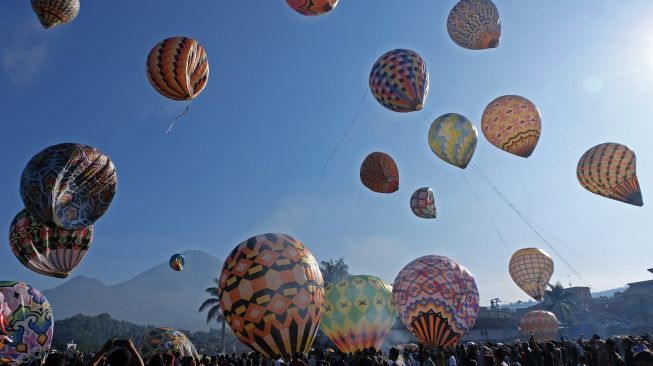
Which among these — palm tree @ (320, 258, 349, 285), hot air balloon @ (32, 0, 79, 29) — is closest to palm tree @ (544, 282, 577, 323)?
palm tree @ (320, 258, 349, 285)

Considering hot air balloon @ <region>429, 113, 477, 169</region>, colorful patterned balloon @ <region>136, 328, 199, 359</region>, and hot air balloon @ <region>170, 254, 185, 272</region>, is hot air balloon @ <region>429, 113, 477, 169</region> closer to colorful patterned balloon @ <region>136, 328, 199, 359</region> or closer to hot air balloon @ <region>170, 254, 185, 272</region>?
colorful patterned balloon @ <region>136, 328, 199, 359</region>

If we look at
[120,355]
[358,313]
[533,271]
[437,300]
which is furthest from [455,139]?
[120,355]

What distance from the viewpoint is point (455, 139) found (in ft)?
67.7

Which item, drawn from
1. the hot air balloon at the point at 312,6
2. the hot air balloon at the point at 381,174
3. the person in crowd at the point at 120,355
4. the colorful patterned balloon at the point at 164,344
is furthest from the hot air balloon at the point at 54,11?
the person in crowd at the point at 120,355

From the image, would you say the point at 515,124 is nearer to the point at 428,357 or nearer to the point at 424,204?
the point at 424,204

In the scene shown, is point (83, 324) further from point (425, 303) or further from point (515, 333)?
point (425, 303)

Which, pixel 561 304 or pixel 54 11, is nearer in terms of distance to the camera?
pixel 54 11

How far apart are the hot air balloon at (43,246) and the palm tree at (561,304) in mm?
67162

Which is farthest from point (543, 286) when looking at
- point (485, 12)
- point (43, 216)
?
point (43, 216)

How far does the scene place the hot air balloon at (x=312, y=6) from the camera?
15.3 meters

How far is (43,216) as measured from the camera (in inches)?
565

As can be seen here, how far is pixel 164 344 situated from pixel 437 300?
40.6 feet

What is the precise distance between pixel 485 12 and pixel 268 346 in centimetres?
1847

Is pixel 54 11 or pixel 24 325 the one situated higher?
pixel 54 11
